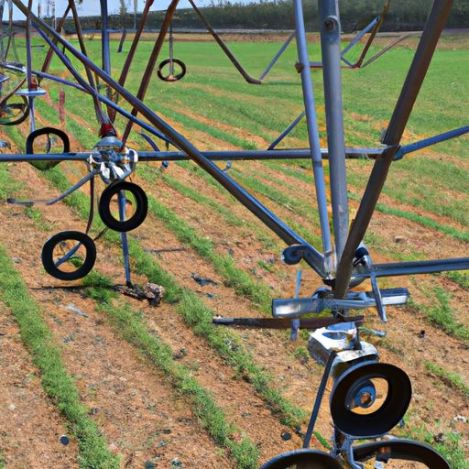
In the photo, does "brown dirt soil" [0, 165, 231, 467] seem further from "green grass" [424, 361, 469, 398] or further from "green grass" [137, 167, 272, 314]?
"green grass" [424, 361, 469, 398]

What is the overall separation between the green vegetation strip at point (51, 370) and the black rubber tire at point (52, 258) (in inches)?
46.9

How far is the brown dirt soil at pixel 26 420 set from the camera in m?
6.80

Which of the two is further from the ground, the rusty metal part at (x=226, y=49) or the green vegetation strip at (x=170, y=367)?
the rusty metal part at (x=226, y=49)

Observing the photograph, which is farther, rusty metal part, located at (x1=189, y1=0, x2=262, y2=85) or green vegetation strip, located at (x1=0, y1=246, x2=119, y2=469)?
rusty metal part, located at (x1=189, y1=0, x2=262, y2=85)

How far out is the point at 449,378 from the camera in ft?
27.9

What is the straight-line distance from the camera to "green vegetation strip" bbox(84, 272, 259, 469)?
7.10 metres

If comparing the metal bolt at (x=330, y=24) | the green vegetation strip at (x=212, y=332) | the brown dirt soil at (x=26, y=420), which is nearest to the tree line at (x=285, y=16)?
the metal bolt at (x=330, y=24)

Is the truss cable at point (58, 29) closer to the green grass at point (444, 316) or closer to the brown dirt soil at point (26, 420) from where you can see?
the brown dirt soil at point (26, 420)

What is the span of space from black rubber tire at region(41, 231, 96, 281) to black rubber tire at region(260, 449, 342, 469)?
4.22 metres

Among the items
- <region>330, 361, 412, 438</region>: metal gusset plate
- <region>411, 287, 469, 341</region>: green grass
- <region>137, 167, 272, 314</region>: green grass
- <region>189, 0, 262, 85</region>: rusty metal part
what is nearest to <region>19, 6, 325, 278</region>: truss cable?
<region>330, 361, 412, 438</region>: metal gusset plate

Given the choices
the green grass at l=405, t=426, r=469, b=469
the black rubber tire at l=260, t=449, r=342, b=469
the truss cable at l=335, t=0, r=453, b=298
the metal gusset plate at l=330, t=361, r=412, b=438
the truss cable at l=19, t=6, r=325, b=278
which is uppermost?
the truss cable at l=335, t=0, r=453, b=298

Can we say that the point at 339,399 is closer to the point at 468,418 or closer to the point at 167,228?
the point at 468,418

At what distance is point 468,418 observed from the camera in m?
7.84

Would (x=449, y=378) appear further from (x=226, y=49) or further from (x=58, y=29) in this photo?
(x=58, y=29)
